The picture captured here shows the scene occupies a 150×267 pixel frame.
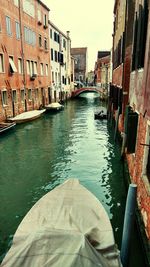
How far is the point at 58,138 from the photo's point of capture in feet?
45.4

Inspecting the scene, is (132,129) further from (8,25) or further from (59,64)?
(59,64)

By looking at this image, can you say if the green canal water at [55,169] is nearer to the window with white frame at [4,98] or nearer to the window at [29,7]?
the window with white frame at [4,98]

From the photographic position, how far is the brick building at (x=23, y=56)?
1614cm

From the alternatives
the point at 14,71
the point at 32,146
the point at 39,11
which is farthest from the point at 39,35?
the point at 32,146

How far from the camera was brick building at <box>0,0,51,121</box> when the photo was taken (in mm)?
16141

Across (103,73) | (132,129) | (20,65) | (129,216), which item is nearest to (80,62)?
(103,73)

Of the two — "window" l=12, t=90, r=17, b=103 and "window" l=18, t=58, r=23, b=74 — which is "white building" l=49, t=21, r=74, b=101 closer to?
"window" l=18, t=58, r=23, b=74

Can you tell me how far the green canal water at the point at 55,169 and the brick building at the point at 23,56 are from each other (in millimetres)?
3368

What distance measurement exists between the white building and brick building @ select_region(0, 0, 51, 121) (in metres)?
2.56

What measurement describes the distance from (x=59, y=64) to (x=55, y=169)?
2513 centimetres

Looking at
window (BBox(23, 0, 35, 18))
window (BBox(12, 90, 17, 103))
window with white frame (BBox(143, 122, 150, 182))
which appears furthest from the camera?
window (BBox(23, 0, 35, 18))

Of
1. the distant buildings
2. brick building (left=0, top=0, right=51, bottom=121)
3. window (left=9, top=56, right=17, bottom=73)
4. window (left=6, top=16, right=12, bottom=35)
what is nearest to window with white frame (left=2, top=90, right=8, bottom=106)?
brick building (left=0, top=0, right=51, bottom=121)

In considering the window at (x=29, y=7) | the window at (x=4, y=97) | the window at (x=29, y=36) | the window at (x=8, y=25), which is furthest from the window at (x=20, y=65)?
the window at (x=29, y=7)

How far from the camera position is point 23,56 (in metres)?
19.3
